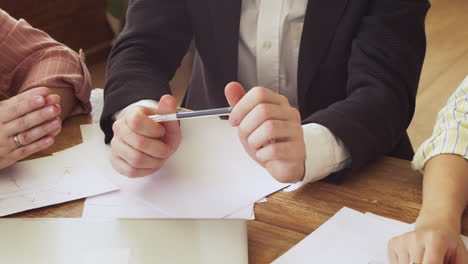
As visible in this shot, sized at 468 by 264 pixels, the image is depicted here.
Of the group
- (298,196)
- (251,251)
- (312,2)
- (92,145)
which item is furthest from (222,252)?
(312,2)

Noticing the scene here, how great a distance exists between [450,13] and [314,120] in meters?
3.47

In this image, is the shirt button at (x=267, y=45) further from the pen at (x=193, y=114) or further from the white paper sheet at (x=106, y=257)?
the white paper sheet at (x=106, y=257)

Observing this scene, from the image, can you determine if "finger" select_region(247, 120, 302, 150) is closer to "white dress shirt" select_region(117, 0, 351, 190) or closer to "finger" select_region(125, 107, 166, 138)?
"finger" select_region(125, 107, 166, 138)

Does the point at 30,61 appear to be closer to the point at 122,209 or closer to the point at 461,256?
the point at 122,209

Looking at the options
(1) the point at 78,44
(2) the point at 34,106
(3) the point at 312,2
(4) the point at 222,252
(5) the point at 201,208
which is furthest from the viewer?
(1) the point at 78,44

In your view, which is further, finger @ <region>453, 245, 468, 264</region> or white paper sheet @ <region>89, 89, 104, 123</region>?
white paper sheet @ <region>89, 89, 104, 123</region>

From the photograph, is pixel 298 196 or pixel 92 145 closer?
pixel 298 196

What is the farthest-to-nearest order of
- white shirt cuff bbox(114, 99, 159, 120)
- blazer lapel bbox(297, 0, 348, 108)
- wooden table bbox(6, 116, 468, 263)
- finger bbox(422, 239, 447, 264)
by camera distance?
blazer lapel bbox(297, 0, 348, 108), white shirt cuff bbox(114, 99, 159, 120), wooden table bbox(6, 116, 468, 263), finger bbox(422, 239, 447, 264)

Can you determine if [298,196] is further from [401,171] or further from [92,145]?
[92,145]

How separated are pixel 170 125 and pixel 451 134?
1.46 ft

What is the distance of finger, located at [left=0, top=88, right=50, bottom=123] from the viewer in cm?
95

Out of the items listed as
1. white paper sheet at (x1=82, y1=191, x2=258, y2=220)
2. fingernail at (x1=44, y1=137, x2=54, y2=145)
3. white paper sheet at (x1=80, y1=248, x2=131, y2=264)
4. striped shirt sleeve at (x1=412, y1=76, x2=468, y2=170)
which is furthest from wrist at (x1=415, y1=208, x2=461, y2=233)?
fingernail at (x1=44, y1=137, x2=54, y2=145)

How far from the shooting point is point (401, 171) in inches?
35.8

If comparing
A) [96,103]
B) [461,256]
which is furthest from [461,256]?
[96,103]
